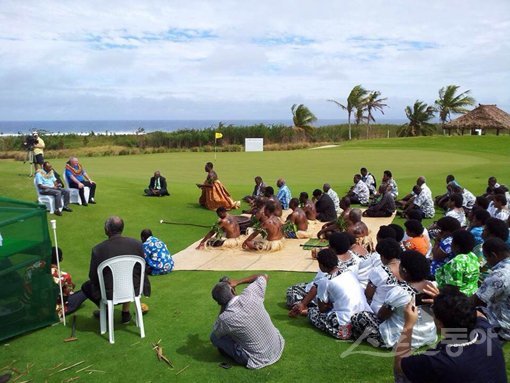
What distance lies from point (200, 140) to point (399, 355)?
41.5 m

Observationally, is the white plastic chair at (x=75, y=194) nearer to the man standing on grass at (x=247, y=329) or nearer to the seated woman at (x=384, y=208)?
the seated woman at (x=384, y=208)

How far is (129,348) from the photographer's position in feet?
20.8

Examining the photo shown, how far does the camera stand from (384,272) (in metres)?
5.81

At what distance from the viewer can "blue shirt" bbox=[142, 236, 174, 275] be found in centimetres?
986

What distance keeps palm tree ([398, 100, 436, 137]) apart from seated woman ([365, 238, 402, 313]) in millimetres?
49144

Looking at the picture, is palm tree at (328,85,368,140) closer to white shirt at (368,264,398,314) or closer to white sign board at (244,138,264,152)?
white sign board at (244,138,264,152)

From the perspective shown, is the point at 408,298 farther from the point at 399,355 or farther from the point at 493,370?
the point at 493,370

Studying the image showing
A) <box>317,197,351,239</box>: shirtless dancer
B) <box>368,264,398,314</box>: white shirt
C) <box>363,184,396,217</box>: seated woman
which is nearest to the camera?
<box>368,264,398,314</box>: white shirt

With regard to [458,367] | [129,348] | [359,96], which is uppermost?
[359,96]

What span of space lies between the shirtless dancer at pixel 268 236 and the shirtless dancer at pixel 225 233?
35 cm

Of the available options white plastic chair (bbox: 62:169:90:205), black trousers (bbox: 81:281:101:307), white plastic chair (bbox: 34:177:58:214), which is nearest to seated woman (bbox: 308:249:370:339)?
black trousers (bbox: 81:281:101:307)

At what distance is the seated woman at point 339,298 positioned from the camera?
6121 millimetres

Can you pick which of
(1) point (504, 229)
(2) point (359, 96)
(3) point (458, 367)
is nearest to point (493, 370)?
(3) point (458, 367)

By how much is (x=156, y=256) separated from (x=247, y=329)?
4.90 metres
